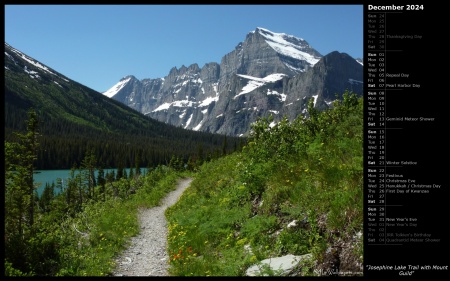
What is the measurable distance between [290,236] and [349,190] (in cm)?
163

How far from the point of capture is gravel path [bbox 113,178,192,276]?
1020cm

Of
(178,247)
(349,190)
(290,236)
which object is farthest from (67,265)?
(349,190)

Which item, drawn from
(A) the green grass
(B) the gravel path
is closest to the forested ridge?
(A) the green grass

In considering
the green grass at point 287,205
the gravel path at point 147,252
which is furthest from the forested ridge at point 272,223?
the gravel path at point 147,252

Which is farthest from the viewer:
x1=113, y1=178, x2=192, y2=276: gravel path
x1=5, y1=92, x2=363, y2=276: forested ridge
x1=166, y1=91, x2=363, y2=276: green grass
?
x1=113, y1=178, x2=192, y2=276: gravel path

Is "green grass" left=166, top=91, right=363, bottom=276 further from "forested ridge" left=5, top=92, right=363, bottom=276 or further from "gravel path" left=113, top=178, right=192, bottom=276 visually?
"gravel path" left=113, top=178, right=192, bottom=276

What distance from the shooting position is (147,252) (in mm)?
12453

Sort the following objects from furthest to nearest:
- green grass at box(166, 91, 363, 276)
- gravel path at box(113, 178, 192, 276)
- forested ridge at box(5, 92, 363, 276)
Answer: gravel path at box(113, 178, 192, 276), green grass at box(166, 91, 363, 276), forested ridge at box(5, 92, 363, 276)

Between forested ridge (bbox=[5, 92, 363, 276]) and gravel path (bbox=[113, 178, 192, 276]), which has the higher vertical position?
forested ridge (bbox=[5, 92, 363, 276])

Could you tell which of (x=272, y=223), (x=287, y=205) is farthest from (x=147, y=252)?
(x=287, y=205)

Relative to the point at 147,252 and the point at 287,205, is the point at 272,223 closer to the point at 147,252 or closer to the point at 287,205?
the point at 287,205

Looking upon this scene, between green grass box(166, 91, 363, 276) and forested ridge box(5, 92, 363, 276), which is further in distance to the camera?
green grass box(166, 91, 363, 276)

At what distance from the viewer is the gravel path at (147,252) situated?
10195mm
